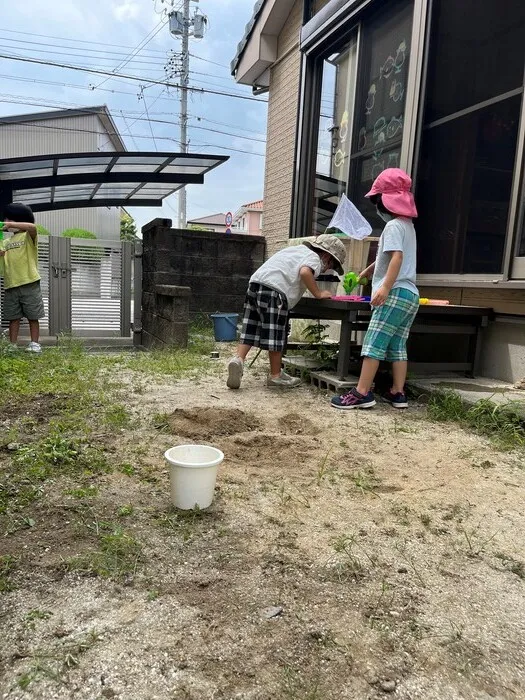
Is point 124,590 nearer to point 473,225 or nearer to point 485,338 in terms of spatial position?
point 485,338

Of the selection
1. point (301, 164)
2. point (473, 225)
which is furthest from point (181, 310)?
point (473, 225)

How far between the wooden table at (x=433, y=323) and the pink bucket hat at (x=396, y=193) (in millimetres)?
683

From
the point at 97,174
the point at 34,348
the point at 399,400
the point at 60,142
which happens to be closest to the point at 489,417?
the point at 399,400

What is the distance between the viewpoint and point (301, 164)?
6.61 meters

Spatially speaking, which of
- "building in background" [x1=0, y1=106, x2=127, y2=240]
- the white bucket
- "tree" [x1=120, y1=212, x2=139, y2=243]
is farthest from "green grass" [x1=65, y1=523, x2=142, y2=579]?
"tree" [x1=120, y1=212, x2=139, y2=243]

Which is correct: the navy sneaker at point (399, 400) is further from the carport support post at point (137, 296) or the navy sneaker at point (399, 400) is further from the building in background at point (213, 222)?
the building in background at point (213, 222)

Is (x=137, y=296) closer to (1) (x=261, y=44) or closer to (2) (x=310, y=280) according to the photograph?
(2) (x=310, y=280)

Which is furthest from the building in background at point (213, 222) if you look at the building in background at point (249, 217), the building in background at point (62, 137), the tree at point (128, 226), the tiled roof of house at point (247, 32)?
the tiled roof of house at point (247, 32)

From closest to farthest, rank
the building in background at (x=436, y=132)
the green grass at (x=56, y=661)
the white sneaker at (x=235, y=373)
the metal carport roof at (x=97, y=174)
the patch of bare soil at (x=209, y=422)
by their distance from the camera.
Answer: the green grass at (x=56, y=661), the patch of bare soil at (x=209, y=422), the building in background at (x=436, y=132), the white sneaker at (x=235, y=373), the metal carport roof at (x=97, y=174)

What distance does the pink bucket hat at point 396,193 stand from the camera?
3.38 m

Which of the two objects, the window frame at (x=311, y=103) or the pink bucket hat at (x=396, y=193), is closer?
the pink bucket hat at (x=396, y=193)

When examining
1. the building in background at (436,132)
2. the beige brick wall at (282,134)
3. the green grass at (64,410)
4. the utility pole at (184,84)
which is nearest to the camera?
the green grass at (64,410)

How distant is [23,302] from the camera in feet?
19.1

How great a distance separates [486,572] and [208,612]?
0.89 m
